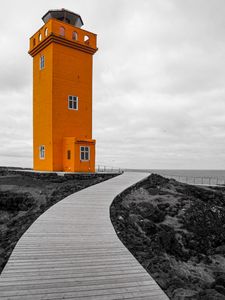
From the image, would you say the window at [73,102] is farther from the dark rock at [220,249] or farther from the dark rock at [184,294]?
the dark rock at [184,294]

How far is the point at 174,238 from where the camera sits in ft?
37.9

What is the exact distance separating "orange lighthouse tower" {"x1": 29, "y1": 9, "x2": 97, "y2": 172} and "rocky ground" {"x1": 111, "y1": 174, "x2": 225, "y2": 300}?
846 centimetres

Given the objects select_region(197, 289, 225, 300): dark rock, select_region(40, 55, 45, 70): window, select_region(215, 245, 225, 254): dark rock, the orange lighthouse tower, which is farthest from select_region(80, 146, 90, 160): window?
select_region(197, 289, 225, 300): dark rock

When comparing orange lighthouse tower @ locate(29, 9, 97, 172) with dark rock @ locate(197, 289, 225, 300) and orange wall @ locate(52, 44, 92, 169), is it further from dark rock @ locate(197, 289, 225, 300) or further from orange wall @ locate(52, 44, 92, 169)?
dark rock @ locate(197, 289, 225, 300)

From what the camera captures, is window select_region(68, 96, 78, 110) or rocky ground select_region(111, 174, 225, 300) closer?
rocky ground select_region(111, 174, 225, 300)

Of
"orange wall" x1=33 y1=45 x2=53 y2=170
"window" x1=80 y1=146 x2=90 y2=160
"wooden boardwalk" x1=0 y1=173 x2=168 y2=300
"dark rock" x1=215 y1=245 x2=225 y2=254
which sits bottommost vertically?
"dark rock" x1=215 y1=245 x2=225 y2=254

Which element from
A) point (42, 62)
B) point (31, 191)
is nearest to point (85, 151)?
point (31, 191)

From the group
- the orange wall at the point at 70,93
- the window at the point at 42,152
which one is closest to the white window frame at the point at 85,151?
the orange wall at the point at 70,93

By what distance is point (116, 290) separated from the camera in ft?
17.1

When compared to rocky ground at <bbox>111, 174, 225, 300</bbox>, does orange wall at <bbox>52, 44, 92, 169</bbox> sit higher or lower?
higher

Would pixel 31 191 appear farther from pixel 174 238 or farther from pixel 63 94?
pixel 174 238

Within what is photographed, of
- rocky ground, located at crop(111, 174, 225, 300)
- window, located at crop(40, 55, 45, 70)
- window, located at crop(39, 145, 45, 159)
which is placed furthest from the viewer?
window, located at crop(39, 145, 45, 159)

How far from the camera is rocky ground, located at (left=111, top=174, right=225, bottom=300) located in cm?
648

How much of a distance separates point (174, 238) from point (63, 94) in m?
17.4
